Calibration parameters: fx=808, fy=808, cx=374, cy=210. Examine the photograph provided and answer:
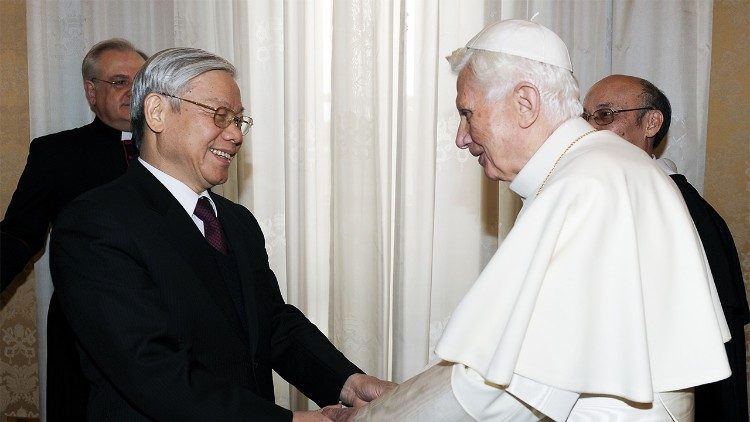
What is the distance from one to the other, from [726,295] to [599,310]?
62.8 inches

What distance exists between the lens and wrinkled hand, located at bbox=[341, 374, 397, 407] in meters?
2.47

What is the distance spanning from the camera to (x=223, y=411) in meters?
2.08

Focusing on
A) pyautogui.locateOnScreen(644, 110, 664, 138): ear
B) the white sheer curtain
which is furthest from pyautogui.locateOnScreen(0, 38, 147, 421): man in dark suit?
pyautogui.locateOnScreen(644, 110, 664, 138): ear

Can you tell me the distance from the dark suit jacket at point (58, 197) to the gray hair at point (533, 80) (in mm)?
2055

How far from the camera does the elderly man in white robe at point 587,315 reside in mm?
1706

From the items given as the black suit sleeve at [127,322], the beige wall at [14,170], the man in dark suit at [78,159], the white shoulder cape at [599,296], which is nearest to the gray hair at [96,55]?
the man in dark suit at [78,159]

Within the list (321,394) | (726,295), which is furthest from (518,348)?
(726,295)

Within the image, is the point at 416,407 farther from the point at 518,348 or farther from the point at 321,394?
the point at 321,394

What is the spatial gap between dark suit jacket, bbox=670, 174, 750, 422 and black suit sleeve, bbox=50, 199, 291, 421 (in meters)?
1.93

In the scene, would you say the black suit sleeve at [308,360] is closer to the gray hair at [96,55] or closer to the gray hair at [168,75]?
the gray hair at [168,75]

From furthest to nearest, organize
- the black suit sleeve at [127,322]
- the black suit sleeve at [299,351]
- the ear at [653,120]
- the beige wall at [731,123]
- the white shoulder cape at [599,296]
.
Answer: the beige wall at [731,123] < the ear at [653,120] < the black suit sleeve at [299,351] < the black suit sleeve at [127,322] < the white shoulder cape at [599,296]

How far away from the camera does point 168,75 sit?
2.31 metres

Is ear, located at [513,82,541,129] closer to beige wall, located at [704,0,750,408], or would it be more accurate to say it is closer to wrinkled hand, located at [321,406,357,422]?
wrinkled hand, located at [321,406,357,422]

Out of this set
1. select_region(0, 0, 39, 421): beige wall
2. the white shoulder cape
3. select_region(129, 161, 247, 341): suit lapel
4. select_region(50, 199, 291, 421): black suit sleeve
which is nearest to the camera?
the white shoulder cape
